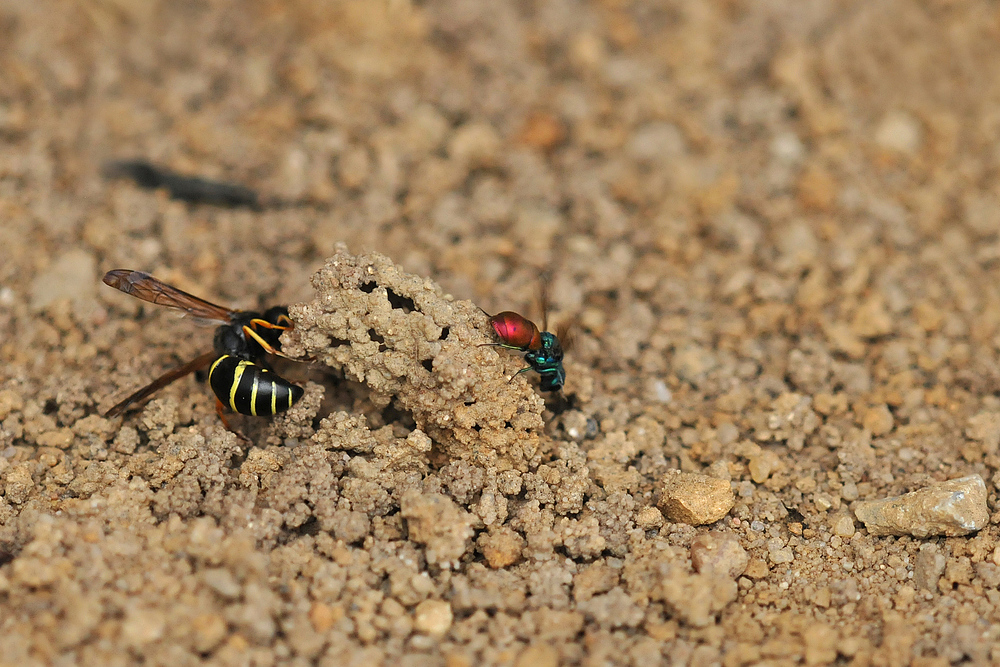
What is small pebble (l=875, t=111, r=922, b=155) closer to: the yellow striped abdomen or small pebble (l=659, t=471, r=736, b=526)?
small pebble (l=659, t=471, r=736, b=526)

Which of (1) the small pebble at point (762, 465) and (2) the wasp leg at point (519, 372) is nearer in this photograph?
(2) the wasp leg at point (519, 372)

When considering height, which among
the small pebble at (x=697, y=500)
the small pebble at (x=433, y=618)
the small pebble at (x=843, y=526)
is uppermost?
the small pebble at (x=697, y=500)

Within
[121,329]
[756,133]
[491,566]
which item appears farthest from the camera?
[756,133]

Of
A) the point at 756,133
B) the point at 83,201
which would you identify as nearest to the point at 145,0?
the point at 83,201

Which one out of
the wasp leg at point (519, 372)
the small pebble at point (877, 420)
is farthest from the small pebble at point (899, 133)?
the wasp leg at point (519, 372)

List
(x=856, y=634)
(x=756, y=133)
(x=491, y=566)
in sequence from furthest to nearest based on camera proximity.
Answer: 1. (x=756, y=133)
2. (x=491, y=566)
3. (x=856, y=634)

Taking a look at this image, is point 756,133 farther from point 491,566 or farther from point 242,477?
point 242,477

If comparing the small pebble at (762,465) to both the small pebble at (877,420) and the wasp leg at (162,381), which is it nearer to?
the small pebble at (877,420)
